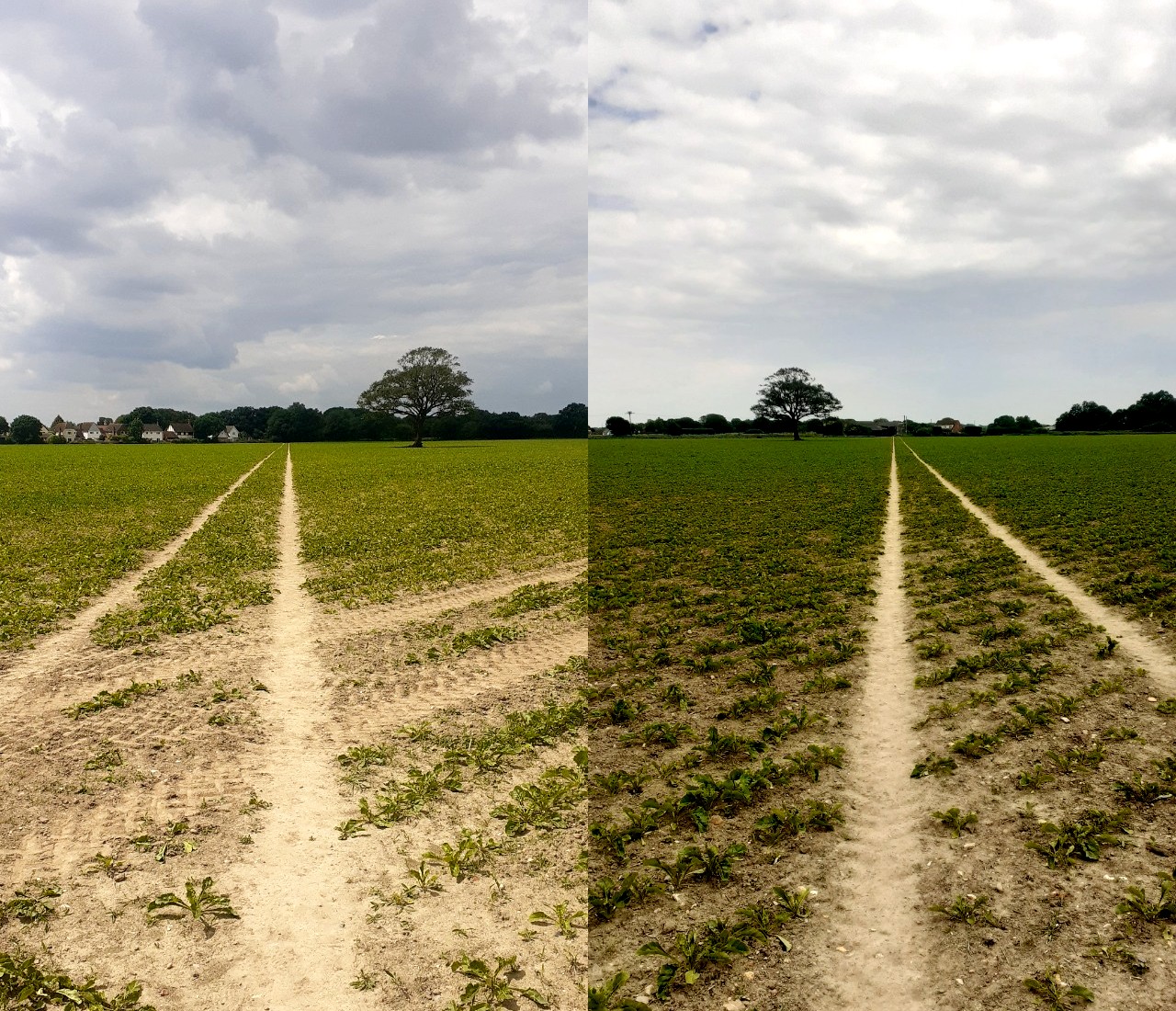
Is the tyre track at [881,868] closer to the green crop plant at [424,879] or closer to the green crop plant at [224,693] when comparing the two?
the green crop plant at [424,879]

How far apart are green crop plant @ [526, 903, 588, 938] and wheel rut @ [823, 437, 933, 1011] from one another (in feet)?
5.09

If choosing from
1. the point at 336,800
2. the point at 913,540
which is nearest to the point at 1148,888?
the point at 336,800

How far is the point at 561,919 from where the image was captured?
514cm

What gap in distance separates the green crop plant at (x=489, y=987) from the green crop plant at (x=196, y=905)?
1631mm

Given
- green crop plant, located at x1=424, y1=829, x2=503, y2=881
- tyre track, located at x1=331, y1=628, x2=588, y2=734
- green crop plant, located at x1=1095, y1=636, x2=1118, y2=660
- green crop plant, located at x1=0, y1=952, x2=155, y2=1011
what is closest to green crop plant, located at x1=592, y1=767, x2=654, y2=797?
green crop plant, located at x1=424, y1=829, x2=503, y2=881

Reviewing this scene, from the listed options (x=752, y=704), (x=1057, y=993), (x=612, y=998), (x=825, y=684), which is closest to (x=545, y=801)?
(x=612, y=998)

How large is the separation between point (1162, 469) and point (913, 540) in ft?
91.1

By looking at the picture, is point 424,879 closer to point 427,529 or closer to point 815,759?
point 815,759

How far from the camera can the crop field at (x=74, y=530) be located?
13.4 m

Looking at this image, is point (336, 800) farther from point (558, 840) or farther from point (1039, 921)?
point (1039, 921)

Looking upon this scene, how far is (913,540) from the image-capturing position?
62.7 feet

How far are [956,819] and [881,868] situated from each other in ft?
3.09

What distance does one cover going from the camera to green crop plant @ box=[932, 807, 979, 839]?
19.6ft

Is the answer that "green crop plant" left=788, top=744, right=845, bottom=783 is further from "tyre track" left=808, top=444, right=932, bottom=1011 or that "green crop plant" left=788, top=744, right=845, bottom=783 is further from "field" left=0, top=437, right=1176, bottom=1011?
"tyre track" left=808, top=444, right=932, bottom=1011
